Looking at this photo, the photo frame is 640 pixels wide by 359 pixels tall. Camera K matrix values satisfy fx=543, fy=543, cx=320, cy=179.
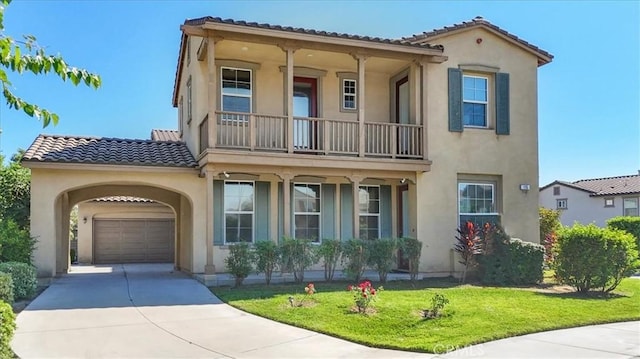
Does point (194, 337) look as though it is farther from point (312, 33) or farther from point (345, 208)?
point (345, 208)

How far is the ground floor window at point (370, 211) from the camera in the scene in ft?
54.8

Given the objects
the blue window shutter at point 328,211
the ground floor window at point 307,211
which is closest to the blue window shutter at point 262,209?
the ground floor window at point 307,211

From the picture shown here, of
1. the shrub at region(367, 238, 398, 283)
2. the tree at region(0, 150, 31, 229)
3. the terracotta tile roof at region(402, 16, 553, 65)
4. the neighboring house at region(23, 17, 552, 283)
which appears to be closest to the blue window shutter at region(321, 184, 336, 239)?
the neighboring house at region(23, 17, 552, 283)

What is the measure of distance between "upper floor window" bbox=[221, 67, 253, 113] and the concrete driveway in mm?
6431

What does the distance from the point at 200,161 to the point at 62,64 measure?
34.2 ft

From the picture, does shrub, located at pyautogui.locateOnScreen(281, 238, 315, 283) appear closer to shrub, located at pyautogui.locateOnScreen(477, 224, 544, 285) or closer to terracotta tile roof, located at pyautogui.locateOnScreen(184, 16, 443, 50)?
shrub, located at pyautogui.locateOnScreen(477, 224, 544, 285)

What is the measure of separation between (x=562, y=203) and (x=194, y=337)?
1288 inches

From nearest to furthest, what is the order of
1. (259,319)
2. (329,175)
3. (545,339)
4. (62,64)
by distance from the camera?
(62,64)
(545,339)
(259,319)
(329,175)

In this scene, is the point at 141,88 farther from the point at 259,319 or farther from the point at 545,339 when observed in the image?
the point at 545,339

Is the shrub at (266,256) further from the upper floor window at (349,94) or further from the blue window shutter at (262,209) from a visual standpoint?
the upper floor window at (349,94)

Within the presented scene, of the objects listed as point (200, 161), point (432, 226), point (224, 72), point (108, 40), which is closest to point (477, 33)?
point (432, 226)

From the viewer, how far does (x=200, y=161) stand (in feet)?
47.4

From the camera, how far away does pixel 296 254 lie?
13.1m

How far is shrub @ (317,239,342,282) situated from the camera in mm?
13391
